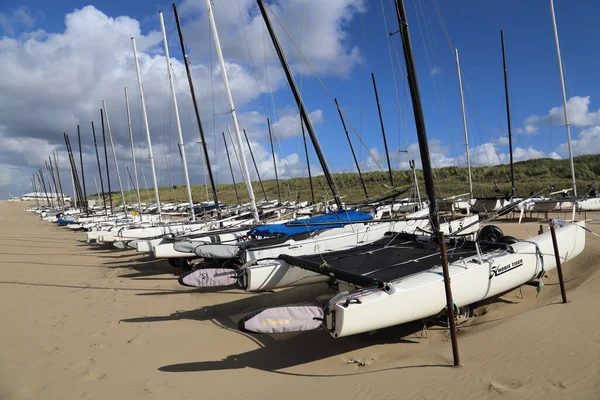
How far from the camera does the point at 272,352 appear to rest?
19.2 ft

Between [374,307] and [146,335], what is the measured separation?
4.20 meters

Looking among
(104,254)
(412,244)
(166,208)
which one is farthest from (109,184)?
(412,244)

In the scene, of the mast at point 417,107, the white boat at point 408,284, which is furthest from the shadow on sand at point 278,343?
the mast at point 417,107

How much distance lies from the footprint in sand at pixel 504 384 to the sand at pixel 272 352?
20 millimetres

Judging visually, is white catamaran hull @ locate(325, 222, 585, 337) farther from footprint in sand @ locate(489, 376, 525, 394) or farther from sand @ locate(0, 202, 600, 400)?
footprint in sand @ locate(489, 376, 525, 394)

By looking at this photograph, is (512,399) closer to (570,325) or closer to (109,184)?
(570,325)

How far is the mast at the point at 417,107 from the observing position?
24.6ft

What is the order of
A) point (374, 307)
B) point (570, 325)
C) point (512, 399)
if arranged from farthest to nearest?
point (570, 325) < point (374, 307) < point (512, 399)

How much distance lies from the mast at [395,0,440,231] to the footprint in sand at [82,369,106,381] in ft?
21.1

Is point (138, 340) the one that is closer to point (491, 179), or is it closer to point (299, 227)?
point (299, 227)

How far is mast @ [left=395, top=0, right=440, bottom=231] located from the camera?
24.6ft

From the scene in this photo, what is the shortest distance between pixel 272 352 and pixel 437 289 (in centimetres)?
280

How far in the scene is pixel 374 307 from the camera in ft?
16.0

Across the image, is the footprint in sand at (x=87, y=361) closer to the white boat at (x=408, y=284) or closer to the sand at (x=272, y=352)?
the sand at (x=272, y=352)
